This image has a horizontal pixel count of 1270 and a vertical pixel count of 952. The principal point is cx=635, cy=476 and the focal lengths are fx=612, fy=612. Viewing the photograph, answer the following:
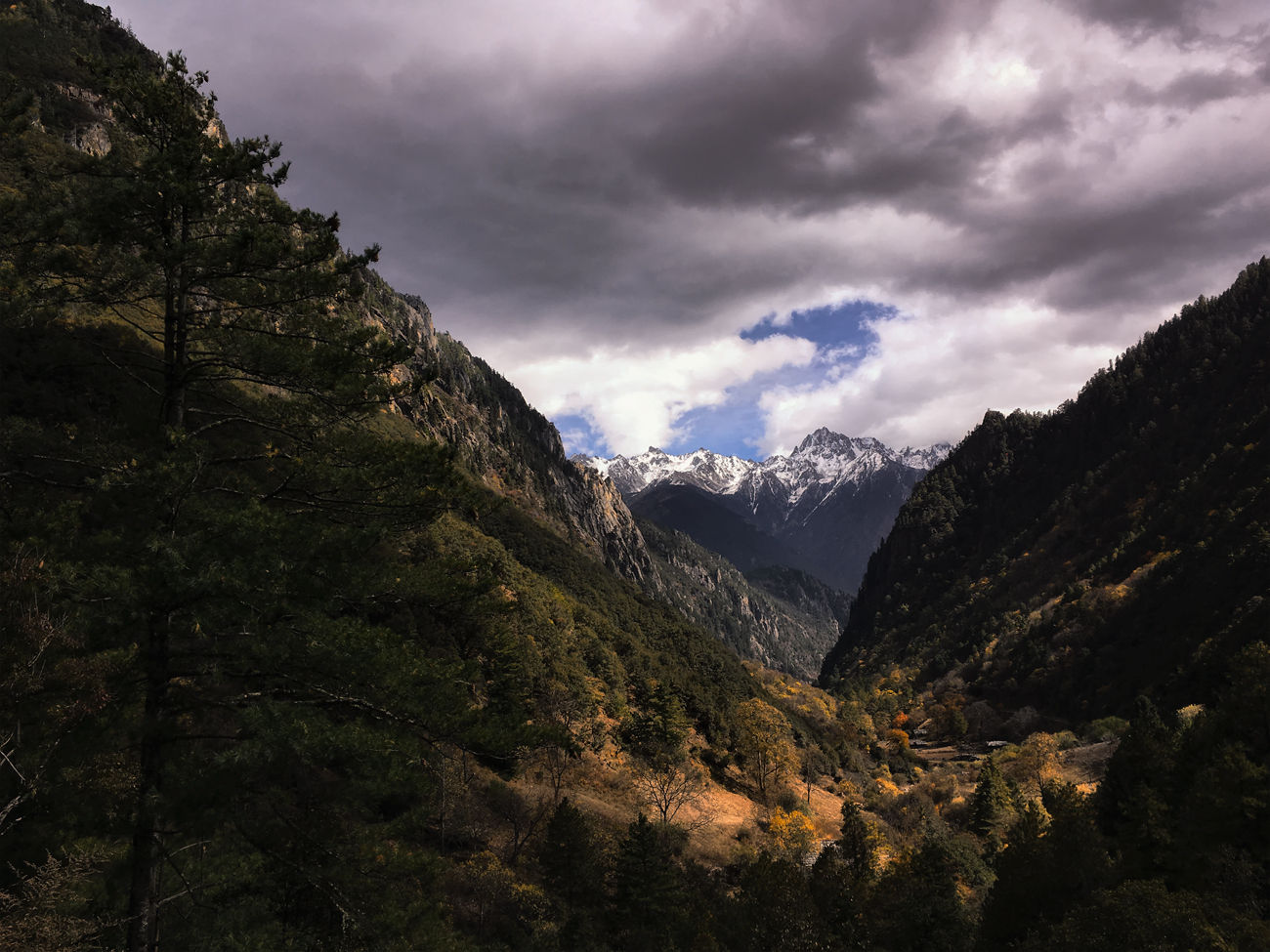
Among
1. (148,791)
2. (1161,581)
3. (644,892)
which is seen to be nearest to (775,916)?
(644,892)

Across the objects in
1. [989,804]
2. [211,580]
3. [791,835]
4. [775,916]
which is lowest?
[989,804]

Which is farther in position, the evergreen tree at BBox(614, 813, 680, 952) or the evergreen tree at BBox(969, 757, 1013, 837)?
the evergreen tree at BBox(969, 757, 1013, 837)

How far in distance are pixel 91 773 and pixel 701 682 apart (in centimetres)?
8099

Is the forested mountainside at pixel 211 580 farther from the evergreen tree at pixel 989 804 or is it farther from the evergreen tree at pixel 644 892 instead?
the evergreen tree at pixel 989 804

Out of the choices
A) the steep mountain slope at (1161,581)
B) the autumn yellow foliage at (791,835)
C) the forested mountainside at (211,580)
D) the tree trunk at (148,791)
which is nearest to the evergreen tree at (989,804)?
the autumn yellow foliage at (791,835)

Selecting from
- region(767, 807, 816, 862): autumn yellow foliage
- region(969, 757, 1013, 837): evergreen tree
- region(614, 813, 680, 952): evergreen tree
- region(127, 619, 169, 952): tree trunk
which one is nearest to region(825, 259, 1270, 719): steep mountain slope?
region(969, 757, 1013, 837): evergreen tree

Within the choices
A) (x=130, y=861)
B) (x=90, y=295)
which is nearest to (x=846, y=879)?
(x=130, y=861)

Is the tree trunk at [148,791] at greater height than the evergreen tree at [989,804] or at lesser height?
greater

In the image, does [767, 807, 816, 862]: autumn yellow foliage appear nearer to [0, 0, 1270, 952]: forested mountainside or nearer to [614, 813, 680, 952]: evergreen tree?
[614, 813, 680, 952]: evergreen tree

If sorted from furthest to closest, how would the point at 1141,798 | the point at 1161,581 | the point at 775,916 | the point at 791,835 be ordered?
1. the point at 1161,581
2. the point at 791,835
3. the point at 1141,798
4. the point at 775,916

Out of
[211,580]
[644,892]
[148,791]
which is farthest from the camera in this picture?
[644,892]

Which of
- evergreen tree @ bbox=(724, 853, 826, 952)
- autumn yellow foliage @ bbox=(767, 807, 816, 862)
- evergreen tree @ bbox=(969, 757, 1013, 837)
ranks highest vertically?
evergreen tree @ bbox=(724, 853, 826, 952)

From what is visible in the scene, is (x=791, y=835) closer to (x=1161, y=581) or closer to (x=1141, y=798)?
(x=1141, y=798)

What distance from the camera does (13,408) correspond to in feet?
112
